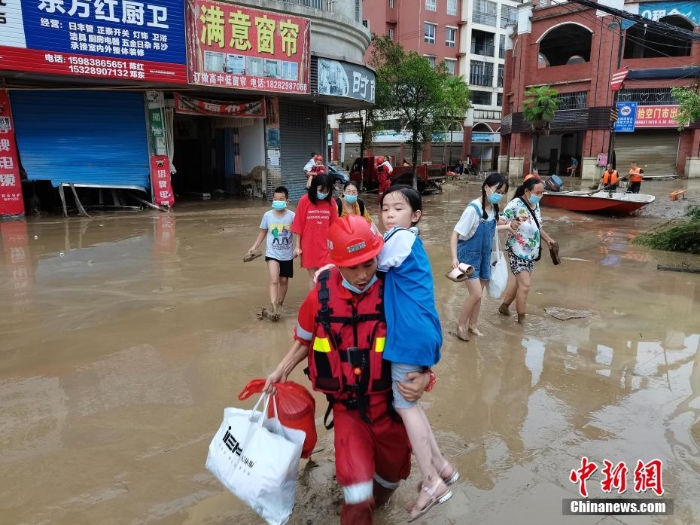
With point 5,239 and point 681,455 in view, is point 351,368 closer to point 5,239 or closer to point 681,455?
point 681,455

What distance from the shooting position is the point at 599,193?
16.8 metres

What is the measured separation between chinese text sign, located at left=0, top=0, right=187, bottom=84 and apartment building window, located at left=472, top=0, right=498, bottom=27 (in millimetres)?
37665

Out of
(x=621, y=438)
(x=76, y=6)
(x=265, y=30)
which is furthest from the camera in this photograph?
(x=265, y=30)

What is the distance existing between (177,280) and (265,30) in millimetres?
9642

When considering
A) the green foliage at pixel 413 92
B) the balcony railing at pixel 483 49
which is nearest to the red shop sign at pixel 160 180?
the green foliage at pixel 413 92

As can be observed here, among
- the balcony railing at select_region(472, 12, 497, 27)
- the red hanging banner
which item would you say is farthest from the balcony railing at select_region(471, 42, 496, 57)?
the red hanging banner

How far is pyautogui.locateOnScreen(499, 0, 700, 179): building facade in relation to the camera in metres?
30.0

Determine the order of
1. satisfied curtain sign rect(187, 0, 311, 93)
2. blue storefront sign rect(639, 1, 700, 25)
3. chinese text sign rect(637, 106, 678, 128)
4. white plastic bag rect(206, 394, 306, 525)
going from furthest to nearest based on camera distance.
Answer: chinese text sign rect(637, 106, 678, 128) → blue storefront sign rect(639, 1, 700, 25) → satisfied curtain sign rect(187, 0, 311, 93) → white plastic bag rect(206, 394, 306, 525)

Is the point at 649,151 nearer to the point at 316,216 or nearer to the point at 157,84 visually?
the point at 157,84

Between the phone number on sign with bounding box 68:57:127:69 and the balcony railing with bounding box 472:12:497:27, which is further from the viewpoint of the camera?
the balcony railing with bounding box 472:12:497:27

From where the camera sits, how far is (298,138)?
59.6 ft

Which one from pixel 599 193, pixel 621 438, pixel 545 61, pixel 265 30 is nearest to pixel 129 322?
pixel 621 438

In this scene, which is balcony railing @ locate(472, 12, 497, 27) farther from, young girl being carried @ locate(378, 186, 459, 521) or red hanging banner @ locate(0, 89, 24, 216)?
young girl being carried @ locate(378, 186, 459, 521)

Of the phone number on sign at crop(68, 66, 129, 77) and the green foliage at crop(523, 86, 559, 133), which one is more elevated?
the green foliage at crop(523, 86, 559, 133)
